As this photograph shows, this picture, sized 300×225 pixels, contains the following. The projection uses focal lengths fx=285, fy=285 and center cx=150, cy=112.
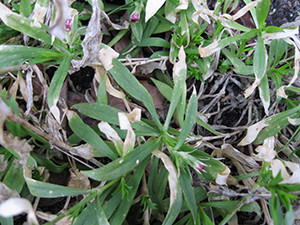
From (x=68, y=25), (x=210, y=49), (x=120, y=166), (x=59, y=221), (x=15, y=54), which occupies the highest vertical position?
(x=68, y=25)

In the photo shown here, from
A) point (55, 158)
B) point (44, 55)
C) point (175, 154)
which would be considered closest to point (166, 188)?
point (175, 154)

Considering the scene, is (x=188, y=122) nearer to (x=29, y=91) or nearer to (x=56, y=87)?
(x=56, y=87)

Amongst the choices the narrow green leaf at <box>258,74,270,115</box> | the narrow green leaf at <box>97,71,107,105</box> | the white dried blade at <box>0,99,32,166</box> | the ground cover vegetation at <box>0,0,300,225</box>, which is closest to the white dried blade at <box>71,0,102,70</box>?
the ground cover vegetation at <box>0,0,300,225</box>

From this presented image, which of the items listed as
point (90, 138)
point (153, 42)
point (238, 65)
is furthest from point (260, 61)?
point (90, 138)

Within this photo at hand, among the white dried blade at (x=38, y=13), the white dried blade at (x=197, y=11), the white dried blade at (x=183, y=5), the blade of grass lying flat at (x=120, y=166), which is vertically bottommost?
the blade of grass lying flat at (x=120, y=166)

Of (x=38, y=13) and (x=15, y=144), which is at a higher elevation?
(x=38, y=13)

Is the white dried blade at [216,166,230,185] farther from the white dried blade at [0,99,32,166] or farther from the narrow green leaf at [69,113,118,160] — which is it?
the white dried blade at [0,99,32,166]

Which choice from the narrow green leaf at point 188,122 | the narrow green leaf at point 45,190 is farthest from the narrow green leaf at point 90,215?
the narrow green leaf at point 188,122

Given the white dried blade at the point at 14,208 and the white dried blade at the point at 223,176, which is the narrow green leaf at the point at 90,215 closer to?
the white dried blade at the point at 14,208
